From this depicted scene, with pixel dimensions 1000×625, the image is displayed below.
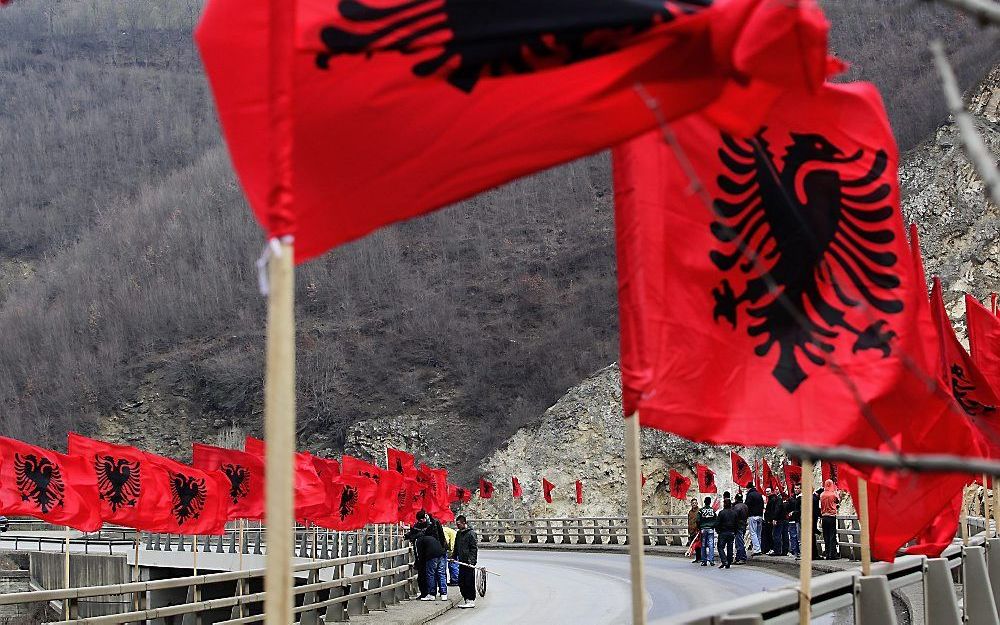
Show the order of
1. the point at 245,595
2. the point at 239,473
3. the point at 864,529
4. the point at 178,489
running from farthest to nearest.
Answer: the point at 239,473 < the point at 178,489 < the point at 245,595 < the point at 864,529

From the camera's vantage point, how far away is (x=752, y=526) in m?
37.3

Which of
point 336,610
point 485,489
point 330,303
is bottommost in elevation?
point 336,610

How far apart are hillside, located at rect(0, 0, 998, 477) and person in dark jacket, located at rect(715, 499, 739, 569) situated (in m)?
37.1

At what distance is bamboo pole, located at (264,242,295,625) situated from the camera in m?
4.90


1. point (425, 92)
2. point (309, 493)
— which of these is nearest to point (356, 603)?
point (309, 493)

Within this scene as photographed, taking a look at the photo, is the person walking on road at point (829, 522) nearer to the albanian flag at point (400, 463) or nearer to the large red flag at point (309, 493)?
the large red flag at point (309, 493)

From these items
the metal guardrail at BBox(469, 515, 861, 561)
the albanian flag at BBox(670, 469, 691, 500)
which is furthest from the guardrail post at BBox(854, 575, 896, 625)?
the albanian flag at BBox(670, 469, 691, 500)

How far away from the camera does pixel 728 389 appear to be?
8.07m

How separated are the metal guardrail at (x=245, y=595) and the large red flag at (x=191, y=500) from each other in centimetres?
212

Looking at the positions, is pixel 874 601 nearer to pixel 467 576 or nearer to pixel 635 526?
pixel 635 526

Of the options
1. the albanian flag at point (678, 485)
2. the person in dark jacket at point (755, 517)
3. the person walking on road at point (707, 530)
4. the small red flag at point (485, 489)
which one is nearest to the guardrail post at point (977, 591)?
the person walking on road at point (707, 530)

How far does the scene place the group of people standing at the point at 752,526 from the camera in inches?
1336

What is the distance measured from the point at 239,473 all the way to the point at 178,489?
4729 mm

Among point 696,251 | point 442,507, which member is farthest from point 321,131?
point 442,507
